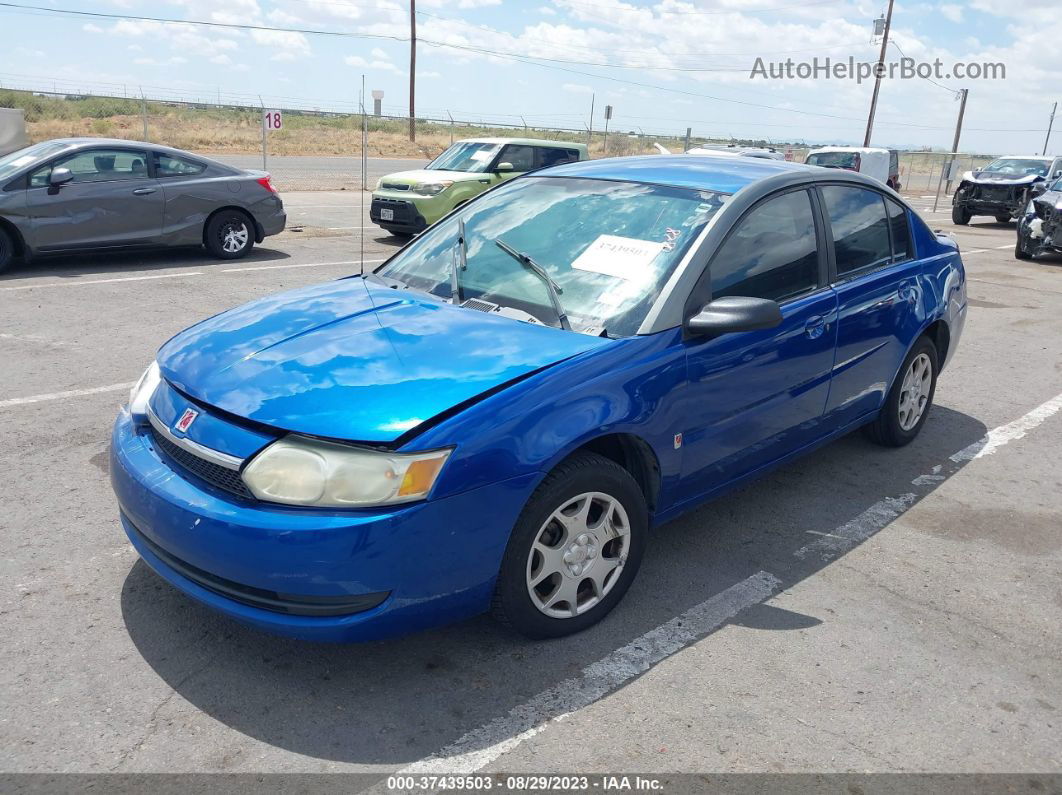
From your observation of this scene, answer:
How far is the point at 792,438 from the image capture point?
424 cm

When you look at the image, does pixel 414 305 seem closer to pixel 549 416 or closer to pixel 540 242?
pixel 540 242

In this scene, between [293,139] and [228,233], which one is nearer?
[228,233]

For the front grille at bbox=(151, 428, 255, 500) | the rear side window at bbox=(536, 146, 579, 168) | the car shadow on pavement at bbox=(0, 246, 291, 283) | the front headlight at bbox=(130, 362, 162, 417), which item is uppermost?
the rear side window at bbox=(536, 146, 579, 168)

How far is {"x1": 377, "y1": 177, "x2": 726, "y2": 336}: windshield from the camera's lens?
3576mm

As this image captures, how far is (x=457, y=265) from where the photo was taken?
4.05m

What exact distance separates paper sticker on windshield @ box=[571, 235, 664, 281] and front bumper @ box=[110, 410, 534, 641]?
1.12m

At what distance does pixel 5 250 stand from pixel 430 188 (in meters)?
6.11

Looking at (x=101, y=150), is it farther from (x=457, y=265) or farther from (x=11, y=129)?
(x=11, y=129)

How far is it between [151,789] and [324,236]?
1224cm

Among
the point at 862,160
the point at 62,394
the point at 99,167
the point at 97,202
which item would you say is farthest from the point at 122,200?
the point at 862,160

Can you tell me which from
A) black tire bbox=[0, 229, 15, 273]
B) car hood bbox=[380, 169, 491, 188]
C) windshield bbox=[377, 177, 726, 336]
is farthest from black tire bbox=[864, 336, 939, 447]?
car hood bbox=[380, 169, 491, 188]

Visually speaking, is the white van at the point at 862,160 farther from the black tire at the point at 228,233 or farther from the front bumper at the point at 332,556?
the front bumper at the point at 332,556

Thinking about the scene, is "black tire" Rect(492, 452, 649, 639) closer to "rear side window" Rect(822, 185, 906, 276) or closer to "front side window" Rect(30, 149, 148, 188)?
"rear side window" Rect(822, 185, 906, 276)

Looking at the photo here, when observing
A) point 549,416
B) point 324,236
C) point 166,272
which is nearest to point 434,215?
point 324,236
